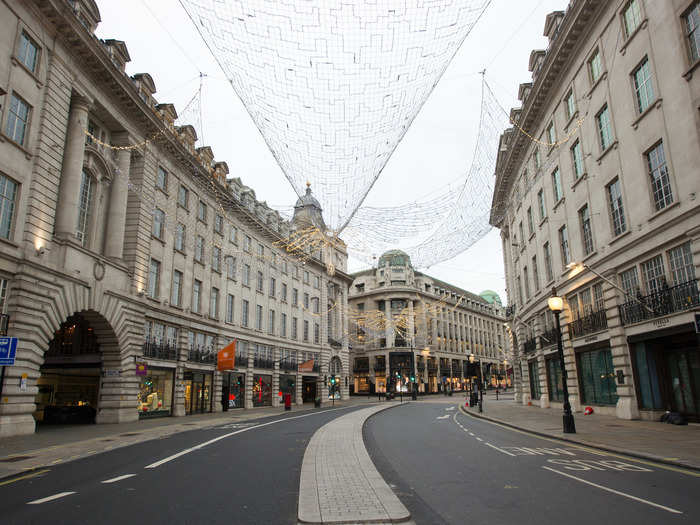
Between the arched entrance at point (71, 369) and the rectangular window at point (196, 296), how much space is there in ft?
28.5

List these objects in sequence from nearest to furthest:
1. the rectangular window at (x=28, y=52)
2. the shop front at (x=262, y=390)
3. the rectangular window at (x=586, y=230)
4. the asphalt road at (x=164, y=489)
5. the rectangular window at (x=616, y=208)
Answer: the asphalt road at (x=164, y=489), the rectangular window at (x=28, y=52), the rectangular window at (x=616, y=208), the rectangular window at (x=586, y=230), the shop front at (x=262, y=390)

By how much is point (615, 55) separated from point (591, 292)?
36.8 ft

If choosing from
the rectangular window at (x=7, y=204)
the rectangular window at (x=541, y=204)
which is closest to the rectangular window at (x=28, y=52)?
the rectangular window at (x=7, y=204)

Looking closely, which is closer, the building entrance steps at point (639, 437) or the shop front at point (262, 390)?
the building entrance steps at point (639, 437)

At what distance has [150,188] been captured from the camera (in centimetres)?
3061

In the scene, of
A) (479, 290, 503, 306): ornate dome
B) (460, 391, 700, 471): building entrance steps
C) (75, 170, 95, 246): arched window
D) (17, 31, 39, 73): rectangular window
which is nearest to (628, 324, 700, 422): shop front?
(460, 391, 700, 471): building entrance steps

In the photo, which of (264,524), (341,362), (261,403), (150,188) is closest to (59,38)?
(150,188)

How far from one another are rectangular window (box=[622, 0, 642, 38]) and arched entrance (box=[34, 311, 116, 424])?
93.7 ft

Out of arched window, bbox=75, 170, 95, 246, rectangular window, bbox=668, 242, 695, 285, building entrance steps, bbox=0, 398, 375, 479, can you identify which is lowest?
building entrance steps, bbox=0, 398, 375, 479

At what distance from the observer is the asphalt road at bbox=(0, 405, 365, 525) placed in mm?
6781

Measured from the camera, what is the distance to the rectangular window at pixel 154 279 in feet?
100

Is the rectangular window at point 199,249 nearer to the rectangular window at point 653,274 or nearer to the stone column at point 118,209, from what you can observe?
the stone column at point 118,209

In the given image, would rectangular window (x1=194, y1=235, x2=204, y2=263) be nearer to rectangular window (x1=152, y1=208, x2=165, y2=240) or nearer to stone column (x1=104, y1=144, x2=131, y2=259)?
rectangular window (x1=152, y1=208, x2=165, y2=240)

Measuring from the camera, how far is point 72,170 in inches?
915
